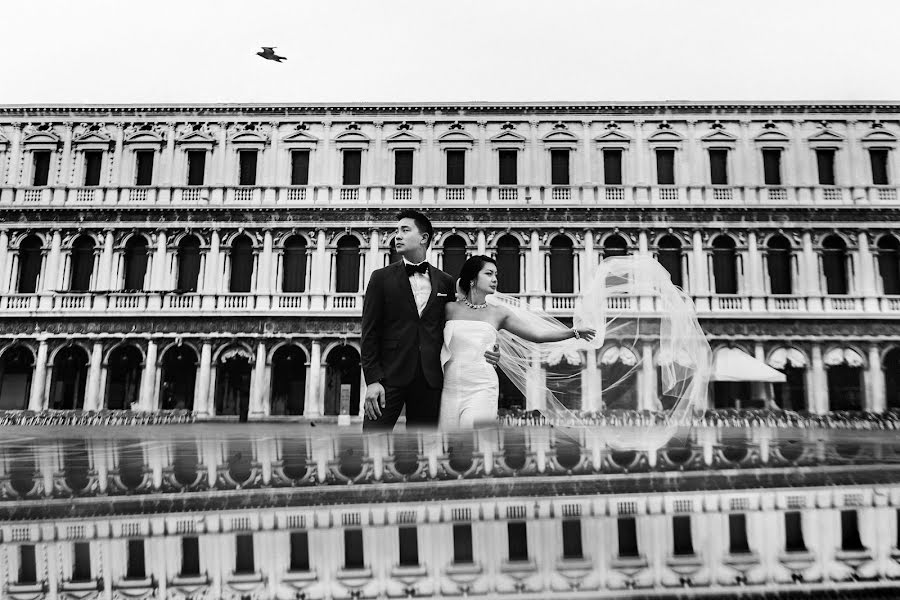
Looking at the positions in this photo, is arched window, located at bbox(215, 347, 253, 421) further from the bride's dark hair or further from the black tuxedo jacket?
the black tuxedo jacket

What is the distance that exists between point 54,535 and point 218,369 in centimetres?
2247

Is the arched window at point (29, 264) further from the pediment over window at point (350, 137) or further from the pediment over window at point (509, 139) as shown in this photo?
the pediment over window at point (509, 139)

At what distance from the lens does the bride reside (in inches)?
215

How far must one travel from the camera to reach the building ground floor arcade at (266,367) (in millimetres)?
23031

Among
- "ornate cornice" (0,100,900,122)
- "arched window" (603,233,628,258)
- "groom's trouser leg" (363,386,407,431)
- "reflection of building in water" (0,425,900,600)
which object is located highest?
"ornate cornice" (0,100,900,122)

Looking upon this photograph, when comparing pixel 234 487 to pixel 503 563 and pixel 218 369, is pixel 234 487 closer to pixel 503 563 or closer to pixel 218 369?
pixel 503 563

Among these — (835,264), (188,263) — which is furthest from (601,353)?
(835,264)

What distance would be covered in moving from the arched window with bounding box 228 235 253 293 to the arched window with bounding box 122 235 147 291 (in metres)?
3.04

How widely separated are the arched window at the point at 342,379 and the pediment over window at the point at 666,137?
A: 1263 cm

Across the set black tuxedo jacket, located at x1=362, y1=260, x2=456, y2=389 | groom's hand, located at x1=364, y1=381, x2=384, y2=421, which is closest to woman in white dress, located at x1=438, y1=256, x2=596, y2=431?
black tuxedo jacket, located at x1=362, y1=260, x2=456, y2=389

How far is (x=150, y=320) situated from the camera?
23.7m

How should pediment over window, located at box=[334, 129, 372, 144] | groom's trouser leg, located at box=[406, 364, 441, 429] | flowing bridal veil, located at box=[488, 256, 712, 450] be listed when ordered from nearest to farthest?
groom's trouser leg, located at box=[406, 364, 441, 429] → flowing bridal veil, located at box=[488, 256, 712, 450] → pediment over window, located at box=[334, 129, 372, 144]

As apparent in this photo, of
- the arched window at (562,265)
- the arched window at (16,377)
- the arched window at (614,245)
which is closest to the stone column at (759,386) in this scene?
the arched window at (614,245)

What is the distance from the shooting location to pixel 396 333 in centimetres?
512
